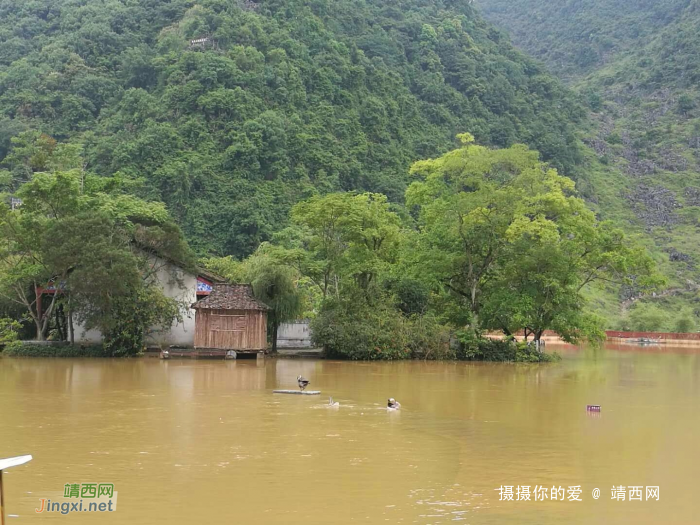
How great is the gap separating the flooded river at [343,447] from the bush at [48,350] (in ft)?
17.4

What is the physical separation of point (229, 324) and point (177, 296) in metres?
3.02

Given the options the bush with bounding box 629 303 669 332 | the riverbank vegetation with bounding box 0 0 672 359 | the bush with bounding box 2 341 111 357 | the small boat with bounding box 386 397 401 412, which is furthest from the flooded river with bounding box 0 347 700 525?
the bush with bounding box 629 303 669 332

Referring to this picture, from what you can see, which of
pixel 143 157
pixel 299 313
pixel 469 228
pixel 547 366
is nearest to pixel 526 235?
pixel 469 228

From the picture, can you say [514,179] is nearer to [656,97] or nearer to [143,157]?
[143,157]

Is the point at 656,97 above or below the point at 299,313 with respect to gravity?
above

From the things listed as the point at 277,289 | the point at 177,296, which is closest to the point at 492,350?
the point at 277,289

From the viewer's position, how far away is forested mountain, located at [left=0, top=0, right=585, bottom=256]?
71.2 m

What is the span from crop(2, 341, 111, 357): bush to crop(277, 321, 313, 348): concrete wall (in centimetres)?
796

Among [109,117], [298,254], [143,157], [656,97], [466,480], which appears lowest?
[466,480]

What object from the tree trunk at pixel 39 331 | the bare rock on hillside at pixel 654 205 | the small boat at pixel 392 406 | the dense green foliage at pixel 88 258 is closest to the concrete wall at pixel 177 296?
the dense green foliage at pixel 88 258

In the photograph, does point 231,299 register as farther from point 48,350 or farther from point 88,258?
point 48,350

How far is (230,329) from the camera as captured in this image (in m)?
34.3

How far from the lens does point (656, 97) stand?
124m

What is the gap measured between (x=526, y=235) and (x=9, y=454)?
83.2 feet
